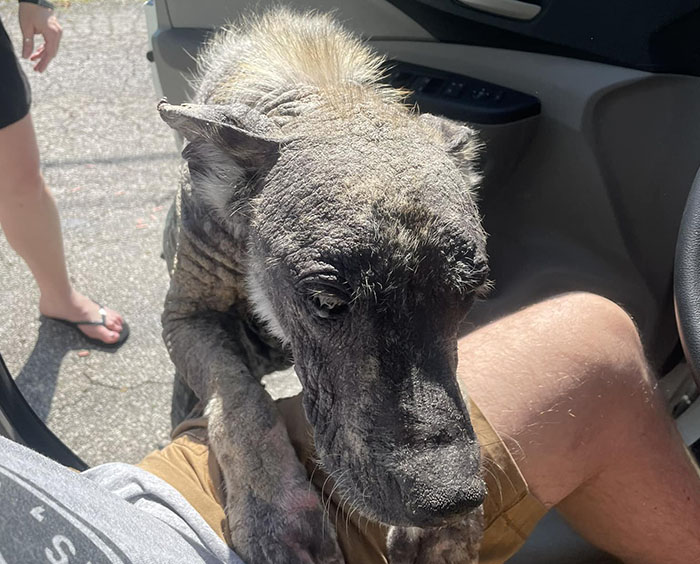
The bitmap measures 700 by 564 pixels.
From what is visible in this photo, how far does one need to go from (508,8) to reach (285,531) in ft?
6.17

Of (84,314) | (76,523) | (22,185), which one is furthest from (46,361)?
(76,523)

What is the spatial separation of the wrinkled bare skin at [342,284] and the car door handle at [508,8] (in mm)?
726

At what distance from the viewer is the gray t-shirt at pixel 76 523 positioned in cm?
126

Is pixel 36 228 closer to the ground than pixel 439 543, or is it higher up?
closer to the ground

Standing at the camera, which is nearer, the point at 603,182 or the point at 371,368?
the point at 371,368

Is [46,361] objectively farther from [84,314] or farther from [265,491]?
[265,491]

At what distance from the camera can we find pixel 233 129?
1.72 metres

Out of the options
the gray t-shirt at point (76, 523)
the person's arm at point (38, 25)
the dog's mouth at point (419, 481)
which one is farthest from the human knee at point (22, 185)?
the dog's mouth at point (419, 481)

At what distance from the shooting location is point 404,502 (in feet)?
4.69

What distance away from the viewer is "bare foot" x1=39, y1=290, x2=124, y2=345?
12.0 feet

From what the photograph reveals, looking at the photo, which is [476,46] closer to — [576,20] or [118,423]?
[576,20]

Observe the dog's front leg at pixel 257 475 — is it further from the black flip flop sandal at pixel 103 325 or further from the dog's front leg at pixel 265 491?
the black flip flop sandal at pixel 103 325

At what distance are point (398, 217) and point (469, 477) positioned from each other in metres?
0.52

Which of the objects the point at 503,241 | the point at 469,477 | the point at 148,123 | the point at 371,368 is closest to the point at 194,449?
the point at 371,368
